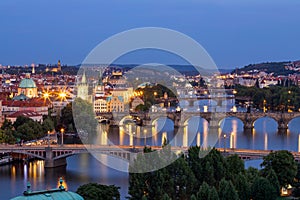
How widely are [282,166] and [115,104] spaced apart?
60.3 feet

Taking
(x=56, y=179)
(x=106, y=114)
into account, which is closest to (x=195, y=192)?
(x=56, y=179)

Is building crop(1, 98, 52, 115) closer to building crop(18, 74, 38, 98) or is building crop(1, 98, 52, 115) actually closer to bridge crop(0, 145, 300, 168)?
building crop(18, 74, 38, 98)

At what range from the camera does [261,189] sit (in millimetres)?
10172

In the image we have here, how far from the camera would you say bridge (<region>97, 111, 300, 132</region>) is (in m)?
24.4

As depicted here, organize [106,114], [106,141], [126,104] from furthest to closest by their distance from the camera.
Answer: [126,104]
[106,114]
[106,141]

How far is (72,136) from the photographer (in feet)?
72.3

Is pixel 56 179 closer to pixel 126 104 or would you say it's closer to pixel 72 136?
pixel 72 136

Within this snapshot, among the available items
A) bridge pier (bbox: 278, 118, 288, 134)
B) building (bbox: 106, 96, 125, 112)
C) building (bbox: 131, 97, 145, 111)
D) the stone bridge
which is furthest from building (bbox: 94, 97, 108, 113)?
the stone bridge

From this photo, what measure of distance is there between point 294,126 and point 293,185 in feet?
45.3

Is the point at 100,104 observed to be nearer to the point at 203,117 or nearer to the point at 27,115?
the point at 203,117

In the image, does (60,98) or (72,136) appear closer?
(72,136)

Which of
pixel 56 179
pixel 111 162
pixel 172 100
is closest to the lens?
pixel 56 179

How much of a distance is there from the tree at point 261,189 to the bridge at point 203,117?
44.4 ft

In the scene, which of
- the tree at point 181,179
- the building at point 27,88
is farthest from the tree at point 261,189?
the building at point 27,88
